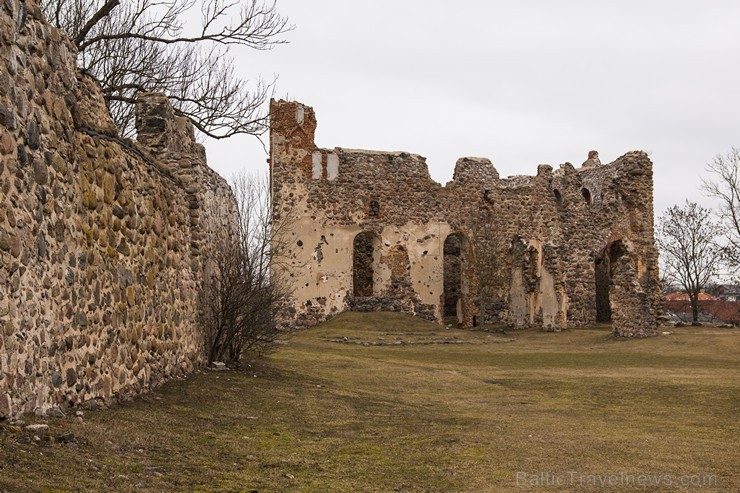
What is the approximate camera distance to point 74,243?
264 inches

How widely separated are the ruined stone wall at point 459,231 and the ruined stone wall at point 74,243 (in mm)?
→ 18274

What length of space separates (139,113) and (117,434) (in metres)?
6.04

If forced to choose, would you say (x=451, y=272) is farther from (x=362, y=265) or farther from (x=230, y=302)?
(x=230, y=302)

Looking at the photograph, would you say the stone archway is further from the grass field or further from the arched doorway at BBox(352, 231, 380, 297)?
the grass field

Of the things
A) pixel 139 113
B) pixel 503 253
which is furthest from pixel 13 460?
pixel 503 253

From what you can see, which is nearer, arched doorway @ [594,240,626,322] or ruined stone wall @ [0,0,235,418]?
ruined stone wall @ [0,0,235,418]

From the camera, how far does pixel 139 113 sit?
440 inches

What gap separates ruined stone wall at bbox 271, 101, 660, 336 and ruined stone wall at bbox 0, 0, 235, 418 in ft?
60.0

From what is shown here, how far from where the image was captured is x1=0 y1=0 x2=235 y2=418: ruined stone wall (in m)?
5.48

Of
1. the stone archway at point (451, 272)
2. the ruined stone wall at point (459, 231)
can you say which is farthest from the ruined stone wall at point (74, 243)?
the stone archway at point (451, 272)

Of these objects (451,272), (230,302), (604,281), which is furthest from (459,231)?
(230,302)

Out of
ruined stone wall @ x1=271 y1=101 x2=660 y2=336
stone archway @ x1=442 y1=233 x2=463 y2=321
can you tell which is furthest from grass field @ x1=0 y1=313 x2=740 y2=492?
stone archway @ x1=442 y1=233 x2=463 y2=321

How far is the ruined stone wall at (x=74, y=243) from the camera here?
5.48 meters

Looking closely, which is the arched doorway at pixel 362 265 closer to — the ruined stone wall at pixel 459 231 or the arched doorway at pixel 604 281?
the ruined stone wall at pixel 459 231
